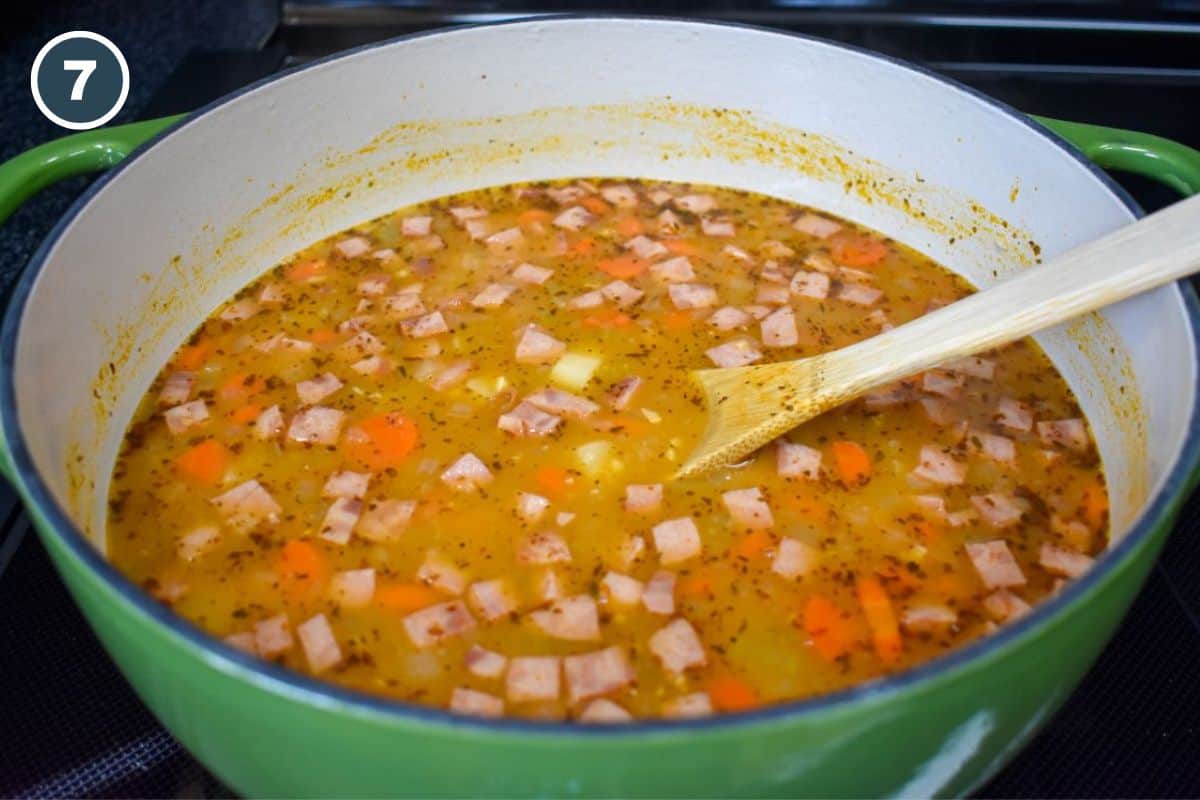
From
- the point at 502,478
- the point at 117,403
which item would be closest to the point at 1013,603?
the point at 502,478

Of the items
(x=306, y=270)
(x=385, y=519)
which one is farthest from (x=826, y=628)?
(x=306, y=270)

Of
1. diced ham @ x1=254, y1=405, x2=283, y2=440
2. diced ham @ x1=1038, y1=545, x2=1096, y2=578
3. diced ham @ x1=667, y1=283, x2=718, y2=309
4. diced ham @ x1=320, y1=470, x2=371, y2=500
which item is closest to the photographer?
diced ham @ x1=1038, y1=545, x2=1096, y2=578

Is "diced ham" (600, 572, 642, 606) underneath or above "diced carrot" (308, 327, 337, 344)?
underneath

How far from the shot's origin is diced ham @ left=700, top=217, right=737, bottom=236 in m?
2.19

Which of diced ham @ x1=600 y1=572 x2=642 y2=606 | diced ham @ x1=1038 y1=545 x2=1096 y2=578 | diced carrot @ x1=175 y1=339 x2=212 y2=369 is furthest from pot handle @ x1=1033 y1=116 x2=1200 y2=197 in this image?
diced carrot @ x1=175 y1=339 x2=212 y2=369

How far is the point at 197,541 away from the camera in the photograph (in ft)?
5.20

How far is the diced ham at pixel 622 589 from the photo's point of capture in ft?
4.87

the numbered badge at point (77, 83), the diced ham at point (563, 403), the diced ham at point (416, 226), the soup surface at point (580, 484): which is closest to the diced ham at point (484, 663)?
the soup surface at point (580, 484)

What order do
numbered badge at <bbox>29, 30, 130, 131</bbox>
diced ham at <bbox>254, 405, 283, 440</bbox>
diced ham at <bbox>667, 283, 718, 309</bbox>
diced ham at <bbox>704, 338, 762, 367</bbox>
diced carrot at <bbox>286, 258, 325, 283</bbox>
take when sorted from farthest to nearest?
numbered badge at <bbox>29, 30, 130, 131</bbox> → diced carrot at <bbox>286, 258, 325, 283</bbox> → diced ham at <bbox>667, 283, 718, 309</bbox> → diced ham at <bbox>704, 338, 762, 367</bbox> → diced ham at <bbox>254, 405, 283, 440</bbox>

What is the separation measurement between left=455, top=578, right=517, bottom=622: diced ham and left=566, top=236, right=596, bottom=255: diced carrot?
0.81 metres

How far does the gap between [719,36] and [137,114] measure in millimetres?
1369

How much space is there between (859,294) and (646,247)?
0.40 m

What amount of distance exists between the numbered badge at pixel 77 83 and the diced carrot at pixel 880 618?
1996 millimetres

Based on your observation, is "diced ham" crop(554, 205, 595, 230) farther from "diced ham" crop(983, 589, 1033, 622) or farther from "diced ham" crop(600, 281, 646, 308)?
"diced ham" crop(983, 589, 1033, 622)
